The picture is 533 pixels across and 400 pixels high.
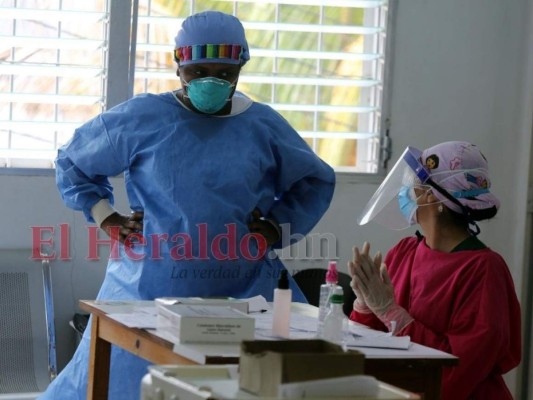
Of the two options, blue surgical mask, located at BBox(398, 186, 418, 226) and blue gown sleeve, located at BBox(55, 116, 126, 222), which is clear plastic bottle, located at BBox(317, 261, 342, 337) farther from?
blue gown sleeve, located at BBox(55, 116, 126, 222)

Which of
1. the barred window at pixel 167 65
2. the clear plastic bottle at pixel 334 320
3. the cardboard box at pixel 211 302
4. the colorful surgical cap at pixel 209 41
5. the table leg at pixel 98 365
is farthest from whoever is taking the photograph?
the barred window at pixel 167 65

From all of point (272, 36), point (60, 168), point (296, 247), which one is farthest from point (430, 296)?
point (272, 36)

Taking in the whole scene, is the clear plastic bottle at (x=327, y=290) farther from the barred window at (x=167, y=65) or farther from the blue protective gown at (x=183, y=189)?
the barred window at (x=167, y=65)

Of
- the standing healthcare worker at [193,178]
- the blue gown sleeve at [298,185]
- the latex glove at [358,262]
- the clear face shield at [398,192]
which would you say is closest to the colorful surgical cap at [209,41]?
the standing healthcare worker at [193,178]

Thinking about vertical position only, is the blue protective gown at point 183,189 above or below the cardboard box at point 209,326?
above

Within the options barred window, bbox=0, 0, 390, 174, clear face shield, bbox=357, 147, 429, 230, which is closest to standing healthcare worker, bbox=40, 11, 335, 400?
clear face shield, bbox=357, 147, 429, 230

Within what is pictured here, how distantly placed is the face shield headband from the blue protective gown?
33 cm

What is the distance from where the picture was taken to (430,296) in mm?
2887

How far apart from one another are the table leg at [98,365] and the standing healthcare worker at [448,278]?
73cm

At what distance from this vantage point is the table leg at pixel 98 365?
9.36ft

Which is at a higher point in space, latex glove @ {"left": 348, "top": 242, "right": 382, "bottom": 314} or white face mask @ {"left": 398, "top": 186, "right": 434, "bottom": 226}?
white face mask @ {"left": 398, "top": 186, "right": 434, "bottom": 226}

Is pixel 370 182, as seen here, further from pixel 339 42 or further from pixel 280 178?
pixel 280 178

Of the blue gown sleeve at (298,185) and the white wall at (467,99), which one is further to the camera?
the white wall at (467,99)

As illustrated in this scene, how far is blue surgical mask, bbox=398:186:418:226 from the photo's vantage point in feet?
9.76
